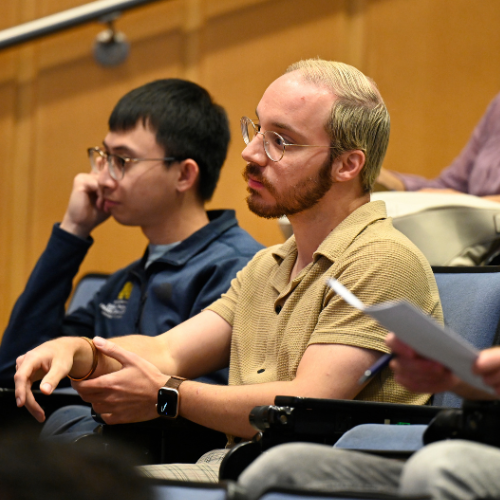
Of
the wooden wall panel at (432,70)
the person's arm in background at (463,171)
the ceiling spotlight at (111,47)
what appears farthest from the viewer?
the ceiling spotlight at (111,47)

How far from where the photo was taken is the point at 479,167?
2104 mm

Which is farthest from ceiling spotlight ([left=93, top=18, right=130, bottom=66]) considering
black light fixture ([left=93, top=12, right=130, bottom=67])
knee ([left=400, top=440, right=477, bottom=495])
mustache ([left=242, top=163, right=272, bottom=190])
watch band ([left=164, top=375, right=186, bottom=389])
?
knee ([left=400, top=440, right=477, bottom=495])

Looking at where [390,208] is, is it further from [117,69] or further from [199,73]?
[117,69]

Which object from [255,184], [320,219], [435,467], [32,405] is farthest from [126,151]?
[435,467]

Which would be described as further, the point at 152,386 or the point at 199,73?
the point at 199,73

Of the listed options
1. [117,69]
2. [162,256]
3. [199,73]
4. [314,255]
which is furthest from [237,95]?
[314,255]

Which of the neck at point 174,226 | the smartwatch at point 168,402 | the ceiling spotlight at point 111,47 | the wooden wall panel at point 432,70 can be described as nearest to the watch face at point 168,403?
the smartwatch at point 168,402

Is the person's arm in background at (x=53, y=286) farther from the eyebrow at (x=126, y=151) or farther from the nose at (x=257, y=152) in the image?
the nose at (x=257, y=152)

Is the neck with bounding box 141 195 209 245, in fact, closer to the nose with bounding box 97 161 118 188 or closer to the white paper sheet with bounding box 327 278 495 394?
the nose with bounding box 97 161 118 188

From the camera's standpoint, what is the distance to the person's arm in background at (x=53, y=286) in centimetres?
195

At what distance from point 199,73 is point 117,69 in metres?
0.35

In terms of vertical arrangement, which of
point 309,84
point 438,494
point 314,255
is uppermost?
point 309,84

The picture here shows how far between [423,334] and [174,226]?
132 centimetres

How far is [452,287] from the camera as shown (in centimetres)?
139
